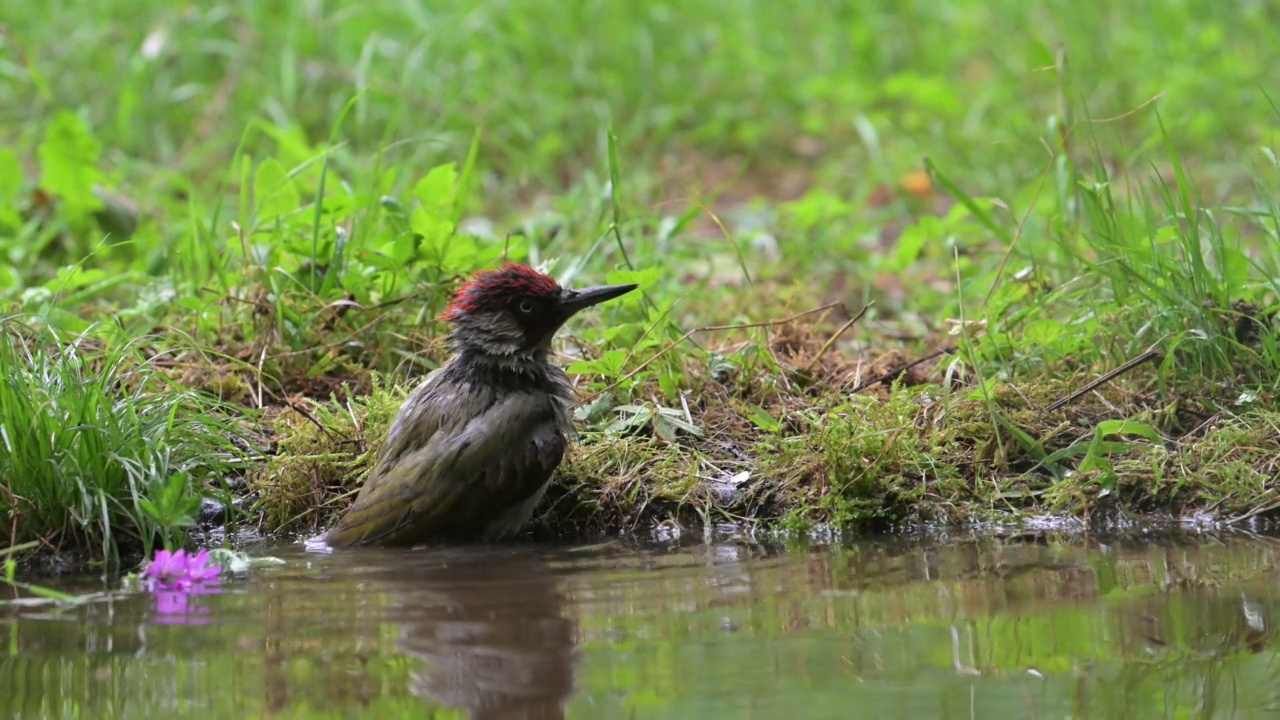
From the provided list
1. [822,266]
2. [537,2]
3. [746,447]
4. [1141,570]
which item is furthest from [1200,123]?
[1141,570]

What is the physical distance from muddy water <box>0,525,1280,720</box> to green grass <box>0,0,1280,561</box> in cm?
59

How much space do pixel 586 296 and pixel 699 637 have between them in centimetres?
203

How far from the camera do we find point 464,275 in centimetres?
616

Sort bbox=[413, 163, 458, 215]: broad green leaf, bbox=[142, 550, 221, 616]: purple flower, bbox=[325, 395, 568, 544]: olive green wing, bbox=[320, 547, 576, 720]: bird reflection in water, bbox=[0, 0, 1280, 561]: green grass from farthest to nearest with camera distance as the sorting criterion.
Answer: bbox=[413, 163, 458, 215]: broad green leaf
bbox=[0, 0, 1280, 561]: green grass
bbox=[325, 395, 568, 544]: olive green wing
bbox=[142, 550, 221, 616]: purple flower
bbox=[320, 547, 576, 720]: bird reflection in water

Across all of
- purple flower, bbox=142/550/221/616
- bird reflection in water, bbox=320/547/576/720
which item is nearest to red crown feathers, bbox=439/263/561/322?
bird reflection in water, bbox=320/547/576/720

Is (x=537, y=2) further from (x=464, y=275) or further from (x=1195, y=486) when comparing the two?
(x=1195, y=486)

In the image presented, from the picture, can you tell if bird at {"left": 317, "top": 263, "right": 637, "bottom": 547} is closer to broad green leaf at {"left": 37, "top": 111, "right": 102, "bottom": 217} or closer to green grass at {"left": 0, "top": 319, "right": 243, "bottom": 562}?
green grass at {"left": 0, "top": 319, "right": 243, "bottom": 562}

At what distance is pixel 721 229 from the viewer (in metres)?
7.06

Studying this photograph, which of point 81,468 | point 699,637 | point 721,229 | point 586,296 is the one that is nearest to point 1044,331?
point 586,296

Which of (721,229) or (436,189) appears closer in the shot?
(436,189)

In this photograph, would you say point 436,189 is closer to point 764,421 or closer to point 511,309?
A: point 511,309

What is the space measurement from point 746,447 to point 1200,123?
5270 mm

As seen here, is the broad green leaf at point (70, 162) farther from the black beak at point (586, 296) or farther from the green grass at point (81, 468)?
the black beak at point (586, 296)

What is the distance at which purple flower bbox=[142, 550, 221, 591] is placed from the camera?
4477mm
